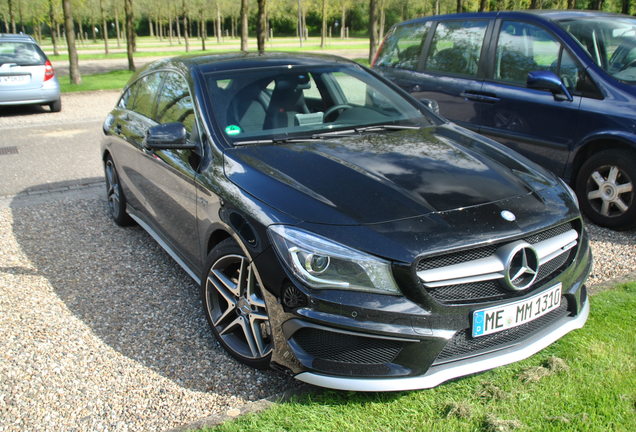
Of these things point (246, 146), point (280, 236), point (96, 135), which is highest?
point (246, 146)

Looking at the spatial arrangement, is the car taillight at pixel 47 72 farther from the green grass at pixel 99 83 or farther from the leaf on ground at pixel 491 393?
the leaf on ground at pixel 491 393

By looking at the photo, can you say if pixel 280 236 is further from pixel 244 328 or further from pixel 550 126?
pixel 550 126

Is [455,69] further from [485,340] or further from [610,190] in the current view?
[485,340]

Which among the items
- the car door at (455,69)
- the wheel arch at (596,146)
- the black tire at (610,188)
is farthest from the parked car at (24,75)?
the black tire at (610,188)

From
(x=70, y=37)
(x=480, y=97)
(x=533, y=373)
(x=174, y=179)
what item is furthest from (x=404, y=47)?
(x=70, y=37)

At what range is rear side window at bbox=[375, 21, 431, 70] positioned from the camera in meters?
7.45

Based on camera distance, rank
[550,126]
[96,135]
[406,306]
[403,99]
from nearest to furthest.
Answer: [406,306], [403,99], [550,126], [96,135]

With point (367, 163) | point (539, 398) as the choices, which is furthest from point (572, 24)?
point (539, 398)

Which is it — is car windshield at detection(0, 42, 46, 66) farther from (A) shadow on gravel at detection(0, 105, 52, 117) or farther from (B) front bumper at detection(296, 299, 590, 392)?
(B) front bumper at detection(296, 299, 590, 392)

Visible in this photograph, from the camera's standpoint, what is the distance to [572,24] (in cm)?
600

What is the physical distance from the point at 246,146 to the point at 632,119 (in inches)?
137

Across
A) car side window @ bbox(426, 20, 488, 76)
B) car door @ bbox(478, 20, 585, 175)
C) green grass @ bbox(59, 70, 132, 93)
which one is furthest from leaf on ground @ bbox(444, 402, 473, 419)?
green grass @ bbox(59, 70, 132, 93)

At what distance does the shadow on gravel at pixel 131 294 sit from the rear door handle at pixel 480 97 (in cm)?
359

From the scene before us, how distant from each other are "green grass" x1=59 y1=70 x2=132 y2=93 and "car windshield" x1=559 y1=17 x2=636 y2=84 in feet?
47.9
